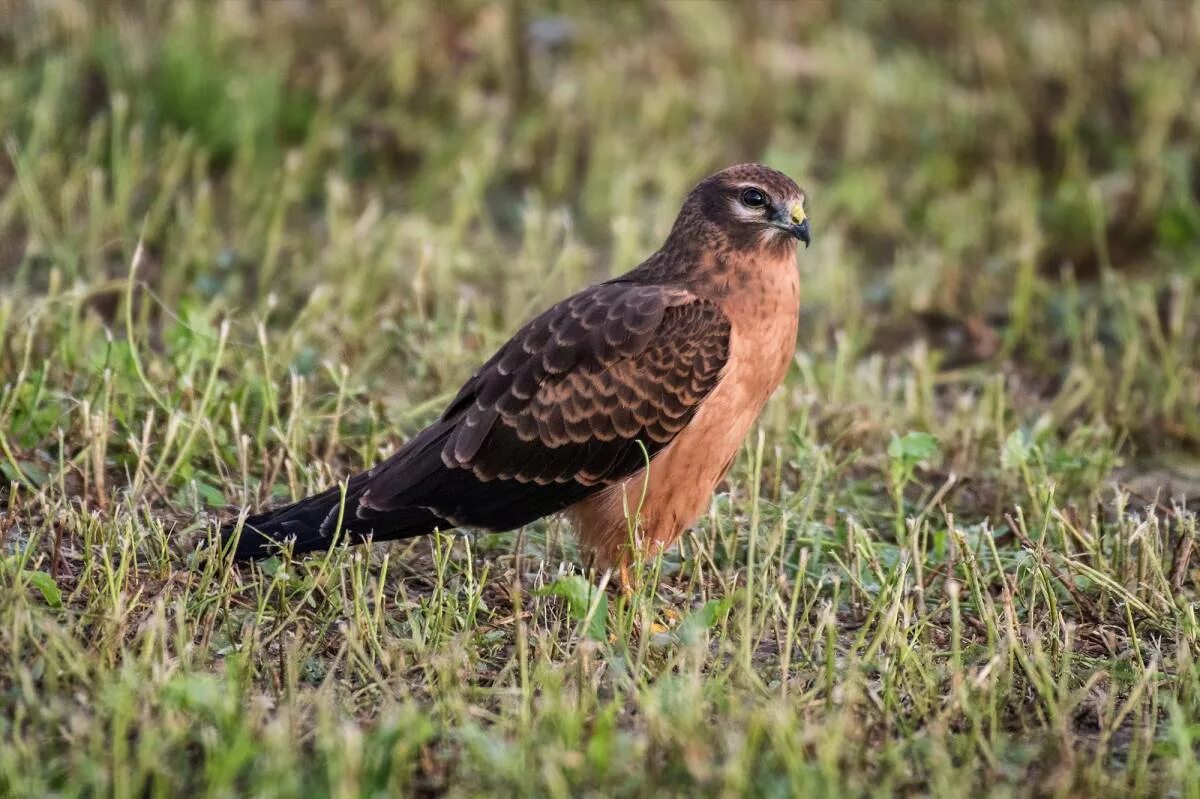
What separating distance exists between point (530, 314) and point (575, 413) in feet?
6.61

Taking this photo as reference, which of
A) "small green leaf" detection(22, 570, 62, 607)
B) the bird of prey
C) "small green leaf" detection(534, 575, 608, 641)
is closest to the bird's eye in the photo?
the bird of prey

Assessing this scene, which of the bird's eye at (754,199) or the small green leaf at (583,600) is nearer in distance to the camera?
the small green leaf at (583,600)

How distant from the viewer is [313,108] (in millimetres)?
8258

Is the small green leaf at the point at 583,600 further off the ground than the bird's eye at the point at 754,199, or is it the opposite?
the bird's eye at the point at 754,199

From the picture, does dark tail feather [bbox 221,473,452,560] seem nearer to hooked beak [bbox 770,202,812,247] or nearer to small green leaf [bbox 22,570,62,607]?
small green leaf [bbox 22,570,62,607]

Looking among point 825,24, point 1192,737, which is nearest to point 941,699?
point 1192,737

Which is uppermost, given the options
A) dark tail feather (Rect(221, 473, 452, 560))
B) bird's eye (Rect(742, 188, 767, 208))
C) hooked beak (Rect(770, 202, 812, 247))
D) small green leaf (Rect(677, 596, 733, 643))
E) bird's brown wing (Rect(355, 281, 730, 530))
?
bird's eye (Rect(742, 188, 767, 208))

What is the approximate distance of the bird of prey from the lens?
4742 millimetres

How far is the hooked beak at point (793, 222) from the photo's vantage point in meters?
5.01

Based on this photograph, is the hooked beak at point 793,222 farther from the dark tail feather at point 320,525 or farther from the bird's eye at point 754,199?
the dark tail feather at point 320,525

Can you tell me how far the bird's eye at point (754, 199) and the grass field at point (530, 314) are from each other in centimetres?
78

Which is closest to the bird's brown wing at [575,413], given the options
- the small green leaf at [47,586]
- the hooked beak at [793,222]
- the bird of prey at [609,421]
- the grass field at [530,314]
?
the bird of prey at [609,421]

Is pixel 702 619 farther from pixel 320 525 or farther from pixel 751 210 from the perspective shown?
pixel 751 210

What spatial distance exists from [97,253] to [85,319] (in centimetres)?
73
